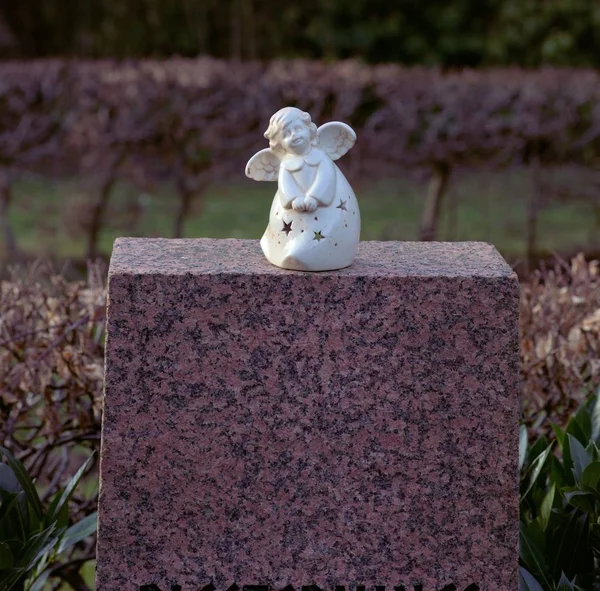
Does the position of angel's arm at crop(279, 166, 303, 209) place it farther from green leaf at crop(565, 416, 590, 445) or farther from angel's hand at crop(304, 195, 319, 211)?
green leaf at crop(565, 416, 590, 445)

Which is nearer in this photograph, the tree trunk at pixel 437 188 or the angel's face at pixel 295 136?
the angel's face at pixel 295 136

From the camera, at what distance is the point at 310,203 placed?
2291 mm

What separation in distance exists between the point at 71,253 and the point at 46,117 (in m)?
1.91

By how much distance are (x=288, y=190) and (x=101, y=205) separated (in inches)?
219

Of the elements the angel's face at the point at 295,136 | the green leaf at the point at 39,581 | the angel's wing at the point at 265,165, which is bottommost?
the green leaf at the point at 39,581

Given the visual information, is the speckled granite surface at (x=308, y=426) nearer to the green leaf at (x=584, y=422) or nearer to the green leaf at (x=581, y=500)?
the green leaf at (x=581, y=500)

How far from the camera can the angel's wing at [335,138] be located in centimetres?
242

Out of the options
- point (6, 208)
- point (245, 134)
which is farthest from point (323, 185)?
point (6, 208)

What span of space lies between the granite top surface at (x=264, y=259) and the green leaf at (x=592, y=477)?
557mm

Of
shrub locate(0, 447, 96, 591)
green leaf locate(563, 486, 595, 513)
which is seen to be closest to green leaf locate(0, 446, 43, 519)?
shrub locate(0, 447, 96, 591)

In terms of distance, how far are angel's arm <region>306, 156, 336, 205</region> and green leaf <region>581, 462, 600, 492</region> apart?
92 centimetres

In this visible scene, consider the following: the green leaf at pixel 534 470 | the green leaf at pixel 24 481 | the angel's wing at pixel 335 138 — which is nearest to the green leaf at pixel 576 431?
the green leaf at pixel 534 470

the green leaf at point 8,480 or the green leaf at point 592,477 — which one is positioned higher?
the green leaf at point 592,477

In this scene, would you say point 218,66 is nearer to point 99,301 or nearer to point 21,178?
point 21,178
